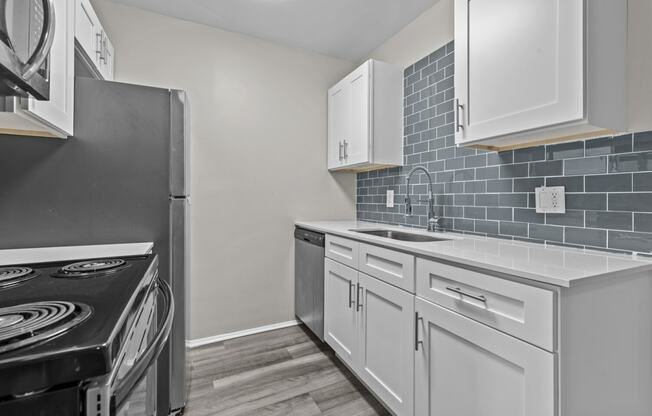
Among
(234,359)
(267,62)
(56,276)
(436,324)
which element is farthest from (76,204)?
(267,62)

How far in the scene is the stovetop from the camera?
415mm

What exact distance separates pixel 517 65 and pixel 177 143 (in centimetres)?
160

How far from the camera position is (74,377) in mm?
436

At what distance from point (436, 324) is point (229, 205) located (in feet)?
6.11

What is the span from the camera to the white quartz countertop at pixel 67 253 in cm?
115

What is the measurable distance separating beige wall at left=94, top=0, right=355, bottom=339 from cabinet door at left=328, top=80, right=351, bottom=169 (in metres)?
0.09

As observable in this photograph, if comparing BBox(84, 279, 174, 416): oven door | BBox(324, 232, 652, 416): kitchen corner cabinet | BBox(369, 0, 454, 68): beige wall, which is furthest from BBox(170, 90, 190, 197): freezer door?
BBox(369, 0, 454, 68): beige wall

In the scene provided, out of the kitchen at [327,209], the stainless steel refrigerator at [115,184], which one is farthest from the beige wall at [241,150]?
the stainless steel refrigerator at [115,184]

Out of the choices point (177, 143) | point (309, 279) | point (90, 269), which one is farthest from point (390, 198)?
point (90, 269)

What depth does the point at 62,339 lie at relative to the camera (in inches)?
18.3

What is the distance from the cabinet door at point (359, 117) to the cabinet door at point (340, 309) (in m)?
0.89

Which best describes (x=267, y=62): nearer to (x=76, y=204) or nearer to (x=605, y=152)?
(x=76, y=204)

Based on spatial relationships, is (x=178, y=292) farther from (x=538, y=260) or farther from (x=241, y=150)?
(x=538, y=260)

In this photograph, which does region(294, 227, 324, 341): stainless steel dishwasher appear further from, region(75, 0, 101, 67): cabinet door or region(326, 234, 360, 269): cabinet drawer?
region(75, 0, 101, 67): cabinet door
